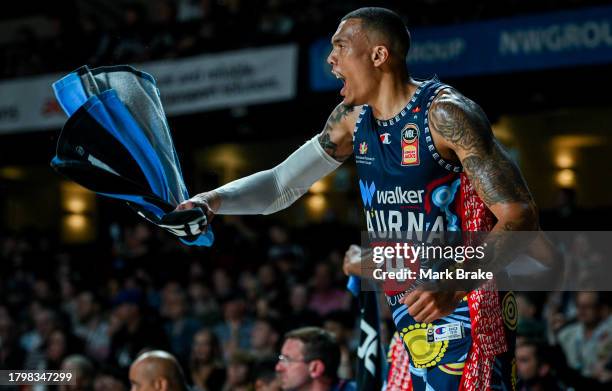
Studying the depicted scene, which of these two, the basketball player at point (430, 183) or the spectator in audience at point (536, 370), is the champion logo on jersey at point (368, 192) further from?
the spectator in audience at point (536, 370)

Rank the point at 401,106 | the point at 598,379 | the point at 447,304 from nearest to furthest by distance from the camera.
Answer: the point at 447,304 → the point at 401,106 → the point at 598,379

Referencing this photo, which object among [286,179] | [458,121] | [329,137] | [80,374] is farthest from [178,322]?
[458,121]

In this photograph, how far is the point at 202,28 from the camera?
15.1m

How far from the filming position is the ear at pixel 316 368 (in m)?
5.77

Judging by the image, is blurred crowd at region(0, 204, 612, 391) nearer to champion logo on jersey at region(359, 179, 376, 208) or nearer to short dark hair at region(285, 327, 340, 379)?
short dark hair at region(285, 327, 340, 379)

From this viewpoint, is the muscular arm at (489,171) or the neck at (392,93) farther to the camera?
the neck at (392,93)

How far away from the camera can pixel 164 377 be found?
210 inches

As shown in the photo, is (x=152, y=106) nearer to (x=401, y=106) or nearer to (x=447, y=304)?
(x=401, y=106)

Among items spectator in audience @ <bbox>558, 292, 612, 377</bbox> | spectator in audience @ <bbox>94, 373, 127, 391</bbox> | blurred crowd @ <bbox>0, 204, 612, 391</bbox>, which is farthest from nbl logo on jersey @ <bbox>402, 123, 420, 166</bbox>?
spectator in audience @ <bbox>94, 373, 127, 391</bbox>

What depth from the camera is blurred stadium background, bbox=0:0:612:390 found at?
891 cm

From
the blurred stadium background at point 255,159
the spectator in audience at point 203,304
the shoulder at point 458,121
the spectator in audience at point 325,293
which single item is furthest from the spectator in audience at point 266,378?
the spectator in audience at point 203,304

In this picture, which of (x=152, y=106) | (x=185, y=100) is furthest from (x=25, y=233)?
(x=152, y=106)

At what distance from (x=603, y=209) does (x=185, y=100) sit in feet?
21.3

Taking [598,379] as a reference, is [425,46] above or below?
above
